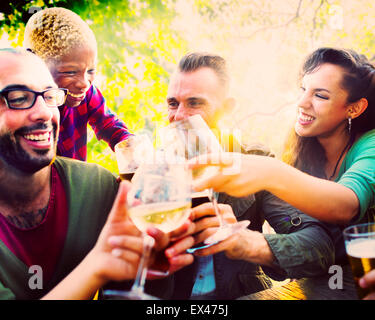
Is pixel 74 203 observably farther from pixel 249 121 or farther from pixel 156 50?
pixel 249 121

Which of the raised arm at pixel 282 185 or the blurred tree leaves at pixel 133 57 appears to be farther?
the blurred tree leaves at pixel 133 57

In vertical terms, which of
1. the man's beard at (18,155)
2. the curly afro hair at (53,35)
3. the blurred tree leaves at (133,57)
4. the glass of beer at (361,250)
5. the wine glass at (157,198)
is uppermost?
the blurred tree leaves at (133,57)

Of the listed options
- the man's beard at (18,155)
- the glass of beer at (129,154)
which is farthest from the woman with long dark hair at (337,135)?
the man's beard at (18,155)

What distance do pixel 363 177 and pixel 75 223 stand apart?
1.23 m

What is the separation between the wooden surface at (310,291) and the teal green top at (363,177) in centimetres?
30

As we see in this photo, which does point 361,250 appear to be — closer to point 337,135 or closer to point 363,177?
point 363,177

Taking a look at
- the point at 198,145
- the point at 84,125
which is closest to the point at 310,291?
the point at 198,145

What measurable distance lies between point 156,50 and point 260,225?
220 cm

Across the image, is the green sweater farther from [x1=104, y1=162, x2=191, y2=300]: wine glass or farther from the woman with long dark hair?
the woman with long dark hair

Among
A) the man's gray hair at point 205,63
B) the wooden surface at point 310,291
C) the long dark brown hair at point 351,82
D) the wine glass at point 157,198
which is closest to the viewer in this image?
the wine glass at point 157,198

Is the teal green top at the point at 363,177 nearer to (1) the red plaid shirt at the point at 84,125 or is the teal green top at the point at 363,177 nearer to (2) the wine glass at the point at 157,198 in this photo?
(2) the wine glass at the point at 157,198

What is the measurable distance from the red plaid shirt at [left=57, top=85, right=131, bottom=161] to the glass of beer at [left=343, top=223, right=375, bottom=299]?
4.89ft

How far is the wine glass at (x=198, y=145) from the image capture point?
1.00m

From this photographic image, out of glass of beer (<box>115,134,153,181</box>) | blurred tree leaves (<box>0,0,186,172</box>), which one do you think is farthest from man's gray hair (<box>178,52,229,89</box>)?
glass of beer (<box>115,134,153,181</box>)
